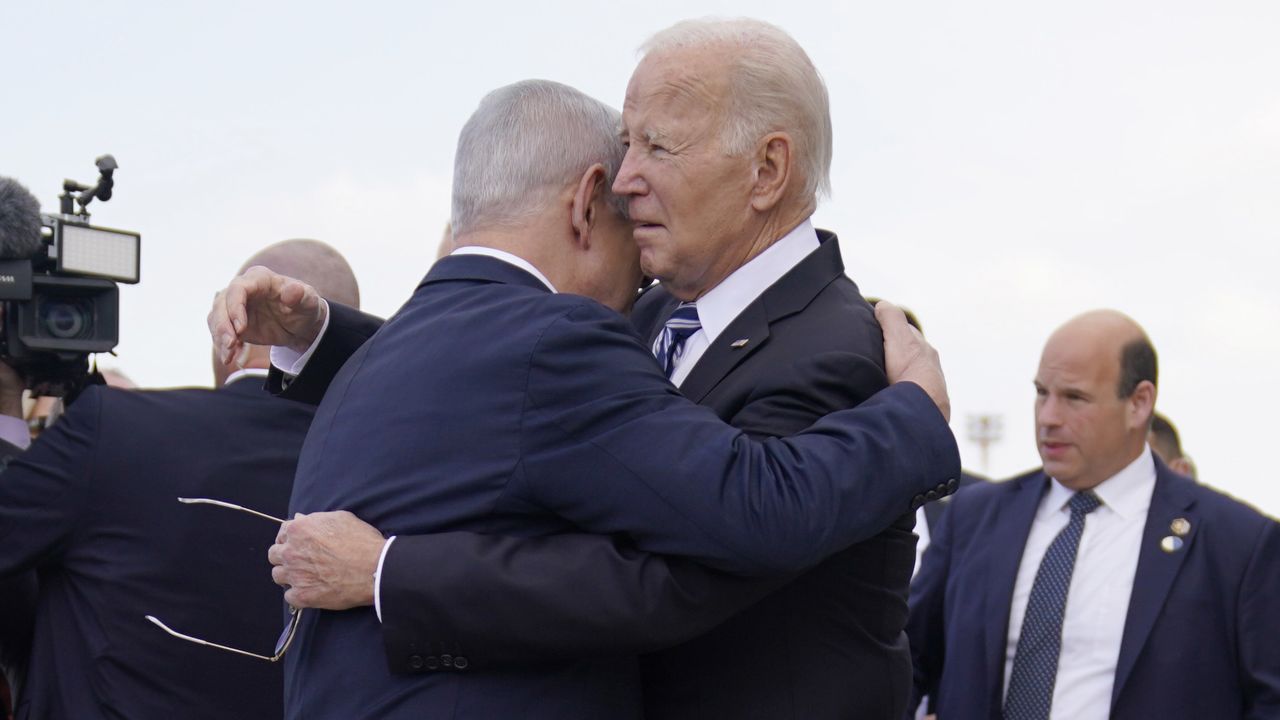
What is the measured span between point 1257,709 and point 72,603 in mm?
3347

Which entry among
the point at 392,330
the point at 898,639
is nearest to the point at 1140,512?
the point at 898,639

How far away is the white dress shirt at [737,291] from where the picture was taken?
2658mm

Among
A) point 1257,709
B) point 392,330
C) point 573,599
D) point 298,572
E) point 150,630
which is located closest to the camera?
point 573,599

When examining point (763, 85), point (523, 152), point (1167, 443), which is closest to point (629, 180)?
point (523, 152)

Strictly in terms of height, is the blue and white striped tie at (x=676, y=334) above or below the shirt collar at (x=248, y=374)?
above

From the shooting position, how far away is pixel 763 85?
2.64 m

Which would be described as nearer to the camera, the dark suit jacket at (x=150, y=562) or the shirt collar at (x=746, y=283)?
the shirt collar at (x=746, y=283)

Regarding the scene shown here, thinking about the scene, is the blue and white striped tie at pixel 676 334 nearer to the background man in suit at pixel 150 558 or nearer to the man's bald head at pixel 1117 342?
the background man in suit at pixel 150 558

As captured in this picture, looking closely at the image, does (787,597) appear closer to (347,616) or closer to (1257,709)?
(347,616)

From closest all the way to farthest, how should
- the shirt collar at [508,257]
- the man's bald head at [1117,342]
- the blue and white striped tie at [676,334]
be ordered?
the shirt collar at [508,257], the blue and white striped tie at [676,334], the man's bald head at [1117,342]

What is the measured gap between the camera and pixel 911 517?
2.59 m

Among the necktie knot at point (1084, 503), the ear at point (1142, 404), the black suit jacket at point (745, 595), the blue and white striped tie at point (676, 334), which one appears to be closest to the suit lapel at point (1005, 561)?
the necktie knot at point (1084, 503)

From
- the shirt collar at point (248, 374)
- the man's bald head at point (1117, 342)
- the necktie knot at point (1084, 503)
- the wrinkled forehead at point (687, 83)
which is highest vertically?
the wrinkled forehead at point (687, 83)

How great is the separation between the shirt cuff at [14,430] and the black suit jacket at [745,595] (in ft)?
7.16
